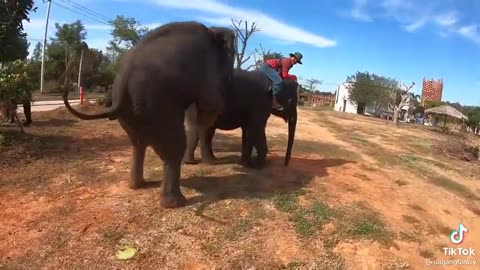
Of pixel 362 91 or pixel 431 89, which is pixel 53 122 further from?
pixel 431 89

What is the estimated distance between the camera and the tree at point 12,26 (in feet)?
32.3

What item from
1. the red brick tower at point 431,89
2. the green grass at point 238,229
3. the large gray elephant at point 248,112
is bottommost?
the green grass at point 238,229

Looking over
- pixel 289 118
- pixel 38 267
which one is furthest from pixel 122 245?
pixel 289 118

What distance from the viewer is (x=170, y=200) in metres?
6.36

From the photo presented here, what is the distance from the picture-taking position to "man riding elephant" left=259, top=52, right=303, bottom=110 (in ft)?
28.3

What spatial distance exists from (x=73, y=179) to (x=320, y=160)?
563 centimetres

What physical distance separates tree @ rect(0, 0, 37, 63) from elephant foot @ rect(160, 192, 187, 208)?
6029 mm

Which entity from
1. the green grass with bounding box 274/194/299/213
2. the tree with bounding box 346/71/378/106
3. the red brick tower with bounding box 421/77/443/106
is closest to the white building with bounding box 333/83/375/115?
the tree with bounding box 346/71/378/106

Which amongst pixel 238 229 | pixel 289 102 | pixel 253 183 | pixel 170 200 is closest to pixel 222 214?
pixel 238 229

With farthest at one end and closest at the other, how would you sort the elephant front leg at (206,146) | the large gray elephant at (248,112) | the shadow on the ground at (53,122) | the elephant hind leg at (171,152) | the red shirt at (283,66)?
the shadow on the ground at (53,122) → the red shirt at (283,66) → the elephant front leg at (206,146) → the large gray elephant at (248,112) → the elephant hind leg at (171,152)

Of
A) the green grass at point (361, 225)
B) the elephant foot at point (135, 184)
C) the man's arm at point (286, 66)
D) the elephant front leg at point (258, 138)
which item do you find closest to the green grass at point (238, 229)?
the green grass at point (361, 225)

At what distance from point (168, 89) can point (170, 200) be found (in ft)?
5.00

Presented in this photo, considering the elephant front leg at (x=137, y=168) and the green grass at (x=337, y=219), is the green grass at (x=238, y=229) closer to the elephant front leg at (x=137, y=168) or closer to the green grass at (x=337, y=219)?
the green grass at (x=337, y=219)

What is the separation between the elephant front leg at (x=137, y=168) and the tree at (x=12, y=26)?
5.15 metres
